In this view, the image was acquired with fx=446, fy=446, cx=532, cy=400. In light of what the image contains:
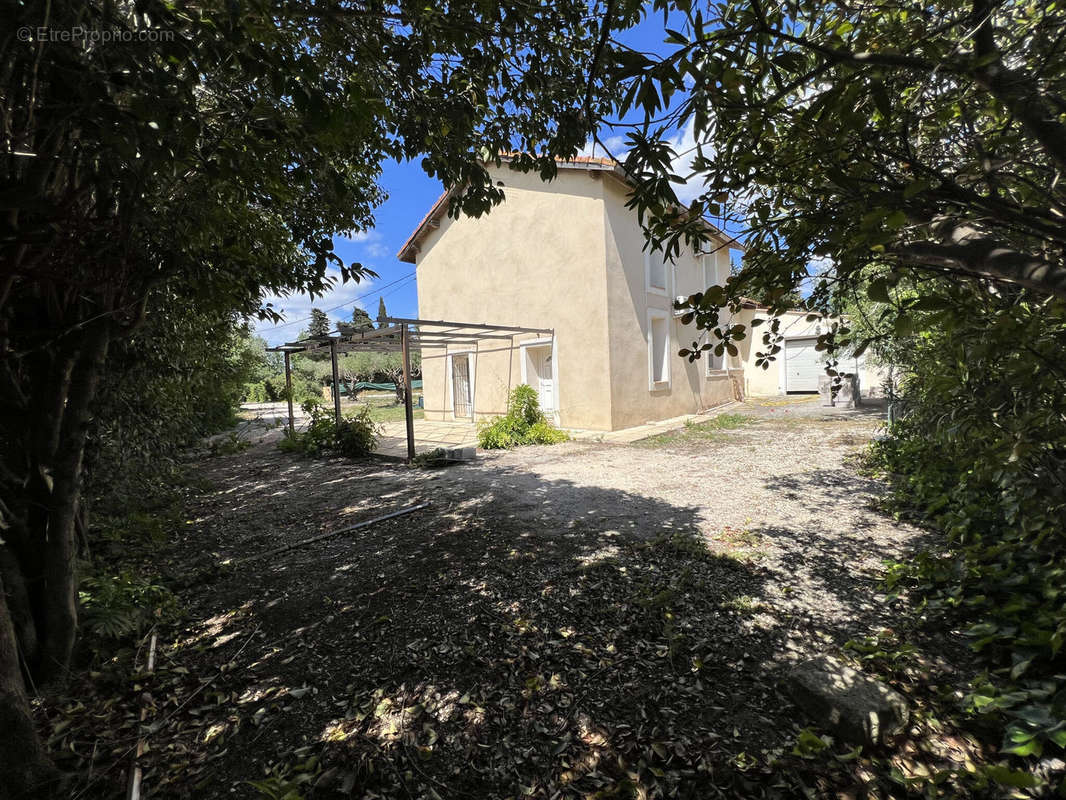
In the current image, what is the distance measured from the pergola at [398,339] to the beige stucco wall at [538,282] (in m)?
0.64

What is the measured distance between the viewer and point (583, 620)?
9.20ft

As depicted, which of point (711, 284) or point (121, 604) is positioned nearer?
point (121, 604)

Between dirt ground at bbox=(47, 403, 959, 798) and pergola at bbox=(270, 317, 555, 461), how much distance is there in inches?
135

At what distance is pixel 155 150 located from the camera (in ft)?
4.37

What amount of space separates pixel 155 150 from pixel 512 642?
2713mm

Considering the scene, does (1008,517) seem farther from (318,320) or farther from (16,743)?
(318,320)

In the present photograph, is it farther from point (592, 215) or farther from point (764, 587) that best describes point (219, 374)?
point (592, 215)

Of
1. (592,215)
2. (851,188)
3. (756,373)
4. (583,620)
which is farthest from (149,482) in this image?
(756,373)

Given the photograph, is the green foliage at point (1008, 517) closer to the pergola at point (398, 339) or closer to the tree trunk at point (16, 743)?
the tree trunk at point (16, 743)

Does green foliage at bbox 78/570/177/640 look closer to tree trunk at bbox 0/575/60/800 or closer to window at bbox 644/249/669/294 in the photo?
tree trunk at bbox 0/575/60/800

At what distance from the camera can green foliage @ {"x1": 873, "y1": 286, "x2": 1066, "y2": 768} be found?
1405 millimetres

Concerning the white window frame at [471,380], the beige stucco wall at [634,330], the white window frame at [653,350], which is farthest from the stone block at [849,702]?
the white window frame at [471,380]

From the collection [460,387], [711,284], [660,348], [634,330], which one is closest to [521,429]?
[634,330]

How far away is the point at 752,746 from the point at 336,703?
6.23 feet
